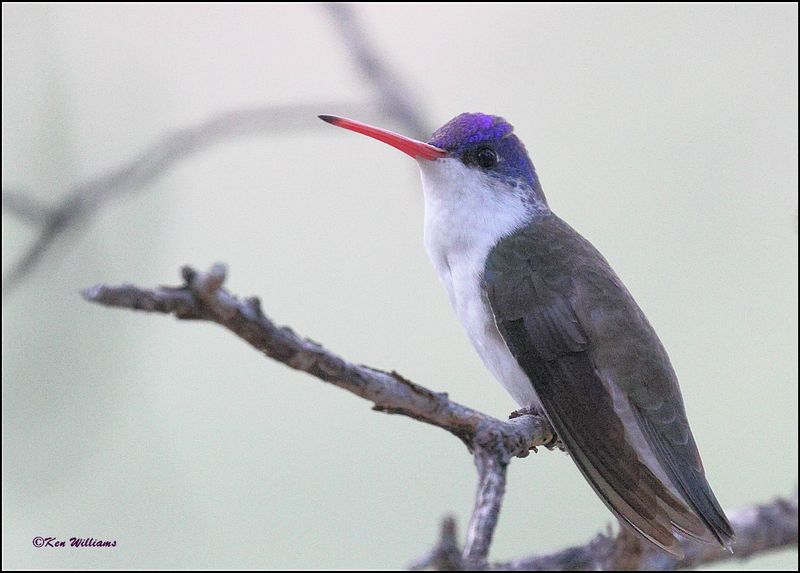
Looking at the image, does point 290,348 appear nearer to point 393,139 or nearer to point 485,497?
point 485,497

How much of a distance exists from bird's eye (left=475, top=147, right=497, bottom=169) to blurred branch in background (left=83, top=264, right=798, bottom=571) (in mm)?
703

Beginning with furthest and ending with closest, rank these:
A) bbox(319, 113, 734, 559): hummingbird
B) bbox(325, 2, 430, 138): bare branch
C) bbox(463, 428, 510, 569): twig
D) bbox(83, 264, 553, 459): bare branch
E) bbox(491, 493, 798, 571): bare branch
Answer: bbox(325, 2, 430, 138): bare branch
bbox(491, 493, 798, 571): bare branch
bbox(319, 113, 734, 559): hummingbird
bbox(463, 428, 510, 569): twig
bbox(83, 264, 553, 459): bare branch

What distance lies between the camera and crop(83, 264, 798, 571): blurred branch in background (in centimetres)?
94

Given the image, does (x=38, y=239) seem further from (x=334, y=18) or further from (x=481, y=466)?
(x=481, y=466)

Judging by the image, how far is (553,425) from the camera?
1.84 meters

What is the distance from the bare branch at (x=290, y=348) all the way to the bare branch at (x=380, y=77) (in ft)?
4.98

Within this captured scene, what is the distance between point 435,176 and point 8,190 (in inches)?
42.4

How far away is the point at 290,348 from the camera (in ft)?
3.44

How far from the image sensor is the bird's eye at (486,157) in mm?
2295

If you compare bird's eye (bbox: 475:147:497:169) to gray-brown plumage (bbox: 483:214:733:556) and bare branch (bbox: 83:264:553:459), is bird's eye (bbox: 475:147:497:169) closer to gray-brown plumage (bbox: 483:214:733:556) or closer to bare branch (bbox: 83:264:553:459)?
gray-brown plumage (bbox: 483:214:733:556)

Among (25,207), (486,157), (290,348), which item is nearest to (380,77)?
(486,157)

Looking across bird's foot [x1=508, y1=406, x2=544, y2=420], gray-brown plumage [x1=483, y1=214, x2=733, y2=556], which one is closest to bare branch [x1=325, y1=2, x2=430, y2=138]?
gray-brown plumage [x1=483, y1=214, x2=733, y2=556]

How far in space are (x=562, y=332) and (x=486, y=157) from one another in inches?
21.6

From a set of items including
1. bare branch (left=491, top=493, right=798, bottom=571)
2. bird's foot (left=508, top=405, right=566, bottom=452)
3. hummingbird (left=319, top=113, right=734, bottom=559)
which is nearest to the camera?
hummingbird (left=319, top=113, right=734, bottom=559)
